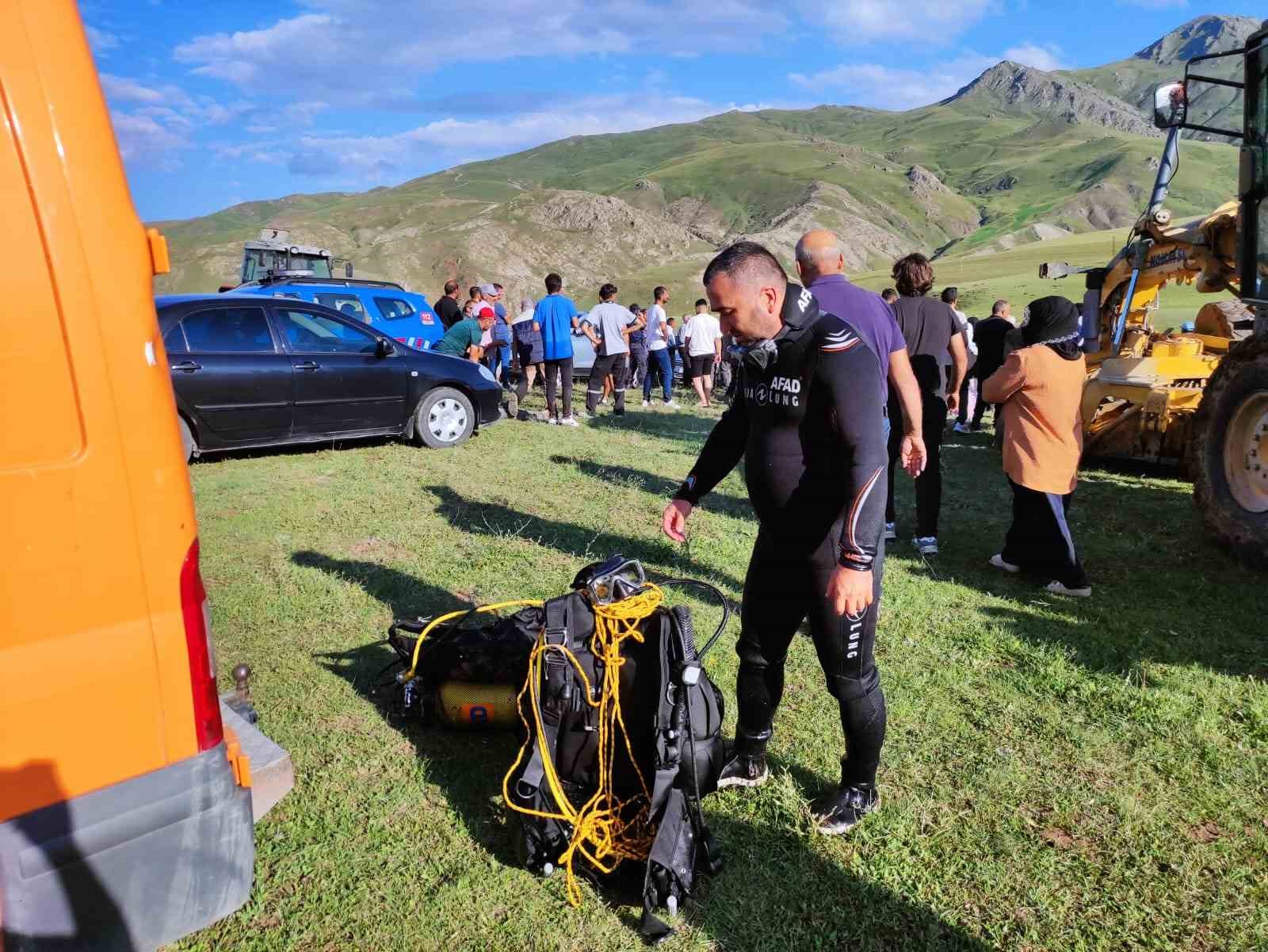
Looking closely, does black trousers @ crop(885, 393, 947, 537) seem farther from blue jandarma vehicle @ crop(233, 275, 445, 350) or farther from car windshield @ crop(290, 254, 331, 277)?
car windshield @ crop(290, 254, 331, 277)

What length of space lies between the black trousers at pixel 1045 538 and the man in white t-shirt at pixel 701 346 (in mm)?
8548

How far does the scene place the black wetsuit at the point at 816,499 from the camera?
2.58 meters

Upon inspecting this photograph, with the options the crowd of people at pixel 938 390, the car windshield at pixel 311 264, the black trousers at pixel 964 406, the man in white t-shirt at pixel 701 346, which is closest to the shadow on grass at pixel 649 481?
the crowd of people at pixel 938 390

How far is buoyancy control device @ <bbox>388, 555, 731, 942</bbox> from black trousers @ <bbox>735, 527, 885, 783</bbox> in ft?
0.57

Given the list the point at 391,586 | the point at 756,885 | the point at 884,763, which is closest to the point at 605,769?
the point at 756,885

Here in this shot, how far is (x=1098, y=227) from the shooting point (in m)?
110

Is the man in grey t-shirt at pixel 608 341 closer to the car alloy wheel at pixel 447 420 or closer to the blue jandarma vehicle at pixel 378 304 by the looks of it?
the blue jandarma vehicle at pixel 378 304

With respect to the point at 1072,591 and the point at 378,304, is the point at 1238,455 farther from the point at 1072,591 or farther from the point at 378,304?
the point at 378,304

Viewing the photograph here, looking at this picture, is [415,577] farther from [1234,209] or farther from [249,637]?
[1234,209]

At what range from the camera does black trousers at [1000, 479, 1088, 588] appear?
511cm

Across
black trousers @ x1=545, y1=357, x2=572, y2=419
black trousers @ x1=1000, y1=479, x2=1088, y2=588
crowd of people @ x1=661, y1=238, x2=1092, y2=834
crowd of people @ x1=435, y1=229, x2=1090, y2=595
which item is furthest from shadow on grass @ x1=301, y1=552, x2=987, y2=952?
black trousers @ x1=545, y1=357, x2=572, y2=419

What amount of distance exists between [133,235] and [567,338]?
9212 mm

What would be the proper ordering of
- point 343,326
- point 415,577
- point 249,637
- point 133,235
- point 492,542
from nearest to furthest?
point 133,235 < point 249,637 < point 415,577 < point 492,542 < point 343,326

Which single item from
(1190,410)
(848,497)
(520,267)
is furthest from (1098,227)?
(848,497)
